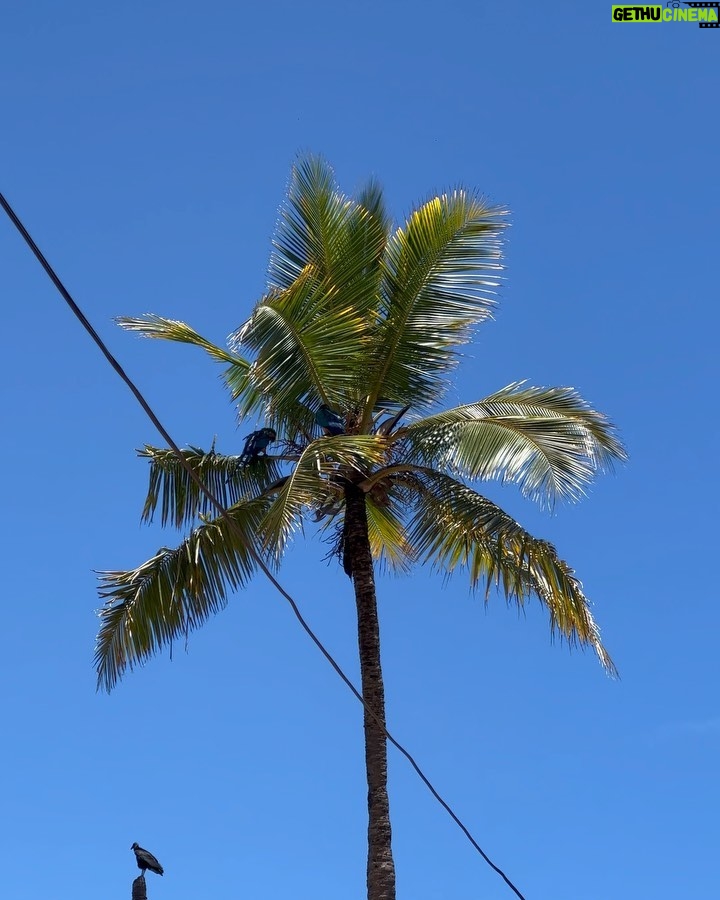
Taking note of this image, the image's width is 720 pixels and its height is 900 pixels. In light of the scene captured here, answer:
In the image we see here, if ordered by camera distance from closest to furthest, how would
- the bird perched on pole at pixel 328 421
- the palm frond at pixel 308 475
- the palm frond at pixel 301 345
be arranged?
the palm frond at pixel 308 475 < the palm frond at pixel 301 345 < the bird perched on pole at pixel 328 421

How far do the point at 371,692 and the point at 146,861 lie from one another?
10.0 ft

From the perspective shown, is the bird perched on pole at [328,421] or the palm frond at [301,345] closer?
the palm frond at [301,345]

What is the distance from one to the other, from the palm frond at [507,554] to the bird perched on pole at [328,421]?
1.14 m

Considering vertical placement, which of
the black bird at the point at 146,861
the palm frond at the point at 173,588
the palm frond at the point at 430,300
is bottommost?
the black bird at the point at 146,861

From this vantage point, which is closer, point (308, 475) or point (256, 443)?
point (308, 475)

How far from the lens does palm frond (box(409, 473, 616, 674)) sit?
15.2m

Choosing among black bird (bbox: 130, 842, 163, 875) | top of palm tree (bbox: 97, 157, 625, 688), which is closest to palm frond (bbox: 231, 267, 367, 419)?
top of palm tree (bbox: 97, 157, 625, 688)

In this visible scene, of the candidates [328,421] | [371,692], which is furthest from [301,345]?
[371,692]

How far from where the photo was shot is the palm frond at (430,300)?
16.2m

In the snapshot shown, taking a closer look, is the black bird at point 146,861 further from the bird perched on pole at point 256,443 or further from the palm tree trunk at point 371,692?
the bird perched on pole at point 256,443

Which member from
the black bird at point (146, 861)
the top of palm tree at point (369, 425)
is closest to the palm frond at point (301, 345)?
the top of palm tree at point (369, 425)

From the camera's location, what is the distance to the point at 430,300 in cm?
1631

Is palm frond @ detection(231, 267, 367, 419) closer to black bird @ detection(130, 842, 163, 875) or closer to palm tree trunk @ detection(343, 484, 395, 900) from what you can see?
palm tree trunk @ detection(343, 484, 395, 900)

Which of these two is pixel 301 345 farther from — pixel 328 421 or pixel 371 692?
pixel 371 692
